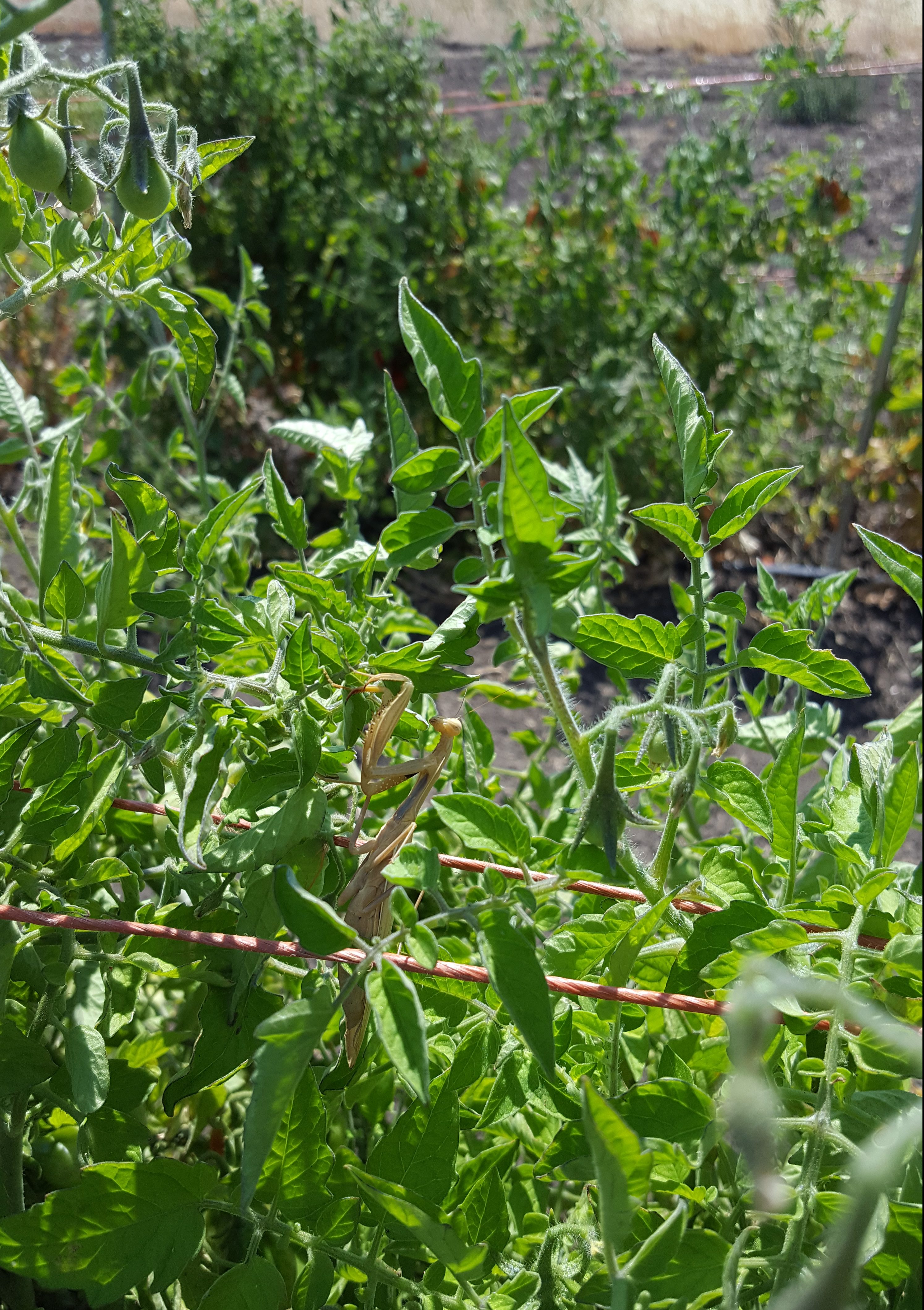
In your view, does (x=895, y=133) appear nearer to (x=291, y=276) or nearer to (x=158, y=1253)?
(x=291, y=276)

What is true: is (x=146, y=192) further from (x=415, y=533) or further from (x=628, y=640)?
(x=628, y=640)

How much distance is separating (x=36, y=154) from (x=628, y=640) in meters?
0.51

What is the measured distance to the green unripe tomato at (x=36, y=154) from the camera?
689 millimetres

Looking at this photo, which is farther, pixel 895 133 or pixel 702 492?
pixel 895 133

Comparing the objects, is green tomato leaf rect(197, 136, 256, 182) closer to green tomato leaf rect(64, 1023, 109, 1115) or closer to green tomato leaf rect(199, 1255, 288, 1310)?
green tomato leaf rect(64, 1023, 109, 1115)

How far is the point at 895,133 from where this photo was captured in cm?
665

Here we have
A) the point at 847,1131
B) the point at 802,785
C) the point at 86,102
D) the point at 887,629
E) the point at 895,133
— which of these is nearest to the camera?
the point at 847,1131

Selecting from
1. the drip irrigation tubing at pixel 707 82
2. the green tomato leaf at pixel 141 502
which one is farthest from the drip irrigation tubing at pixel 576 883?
the drip irrigation tubing at pixel 707 82

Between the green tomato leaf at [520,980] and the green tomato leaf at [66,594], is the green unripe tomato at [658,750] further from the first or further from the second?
the green tomato leaf at [66,594]

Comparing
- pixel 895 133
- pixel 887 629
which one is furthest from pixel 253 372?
pixel 895 133

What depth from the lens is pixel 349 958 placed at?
2.12 ft

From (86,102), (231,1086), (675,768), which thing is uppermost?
(86,102)

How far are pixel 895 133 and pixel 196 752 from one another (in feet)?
24.5

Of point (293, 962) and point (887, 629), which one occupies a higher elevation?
point (293, 962)
